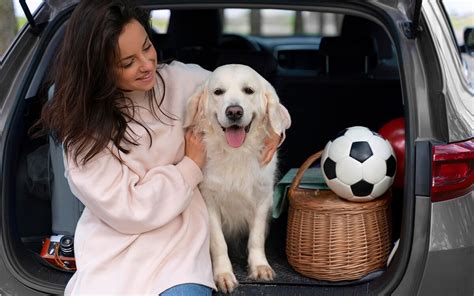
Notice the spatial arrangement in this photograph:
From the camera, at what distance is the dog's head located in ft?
8.75

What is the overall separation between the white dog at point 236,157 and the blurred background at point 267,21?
66cm

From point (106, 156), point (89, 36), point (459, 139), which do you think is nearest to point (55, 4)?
point (89, 36)

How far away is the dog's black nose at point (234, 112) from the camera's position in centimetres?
262

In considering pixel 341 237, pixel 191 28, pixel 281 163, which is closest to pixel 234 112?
pixel 341 237

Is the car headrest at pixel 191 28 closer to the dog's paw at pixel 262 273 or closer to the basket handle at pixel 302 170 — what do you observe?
the basket handle at pixel 302 170

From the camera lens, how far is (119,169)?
239 centimetres

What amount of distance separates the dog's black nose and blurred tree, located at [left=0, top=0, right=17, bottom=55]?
201 inches

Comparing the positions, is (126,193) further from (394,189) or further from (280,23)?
(280,23)

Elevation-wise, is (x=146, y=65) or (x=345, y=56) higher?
(x=146, y=65)

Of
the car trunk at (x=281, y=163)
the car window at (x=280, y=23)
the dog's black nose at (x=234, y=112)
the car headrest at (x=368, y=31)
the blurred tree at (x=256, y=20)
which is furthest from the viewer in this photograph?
the blurred tree at (x=256, y=20)

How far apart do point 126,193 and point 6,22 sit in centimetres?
551

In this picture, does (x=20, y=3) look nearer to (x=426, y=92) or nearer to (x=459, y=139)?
(x=426, y=92)

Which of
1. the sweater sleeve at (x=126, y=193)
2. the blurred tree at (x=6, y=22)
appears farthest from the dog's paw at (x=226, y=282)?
the blurred tree at (x=6, y=22)

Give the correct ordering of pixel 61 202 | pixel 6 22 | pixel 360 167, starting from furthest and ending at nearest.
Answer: pixel 6 22 → pixel 61 202 → pixel 360 167
